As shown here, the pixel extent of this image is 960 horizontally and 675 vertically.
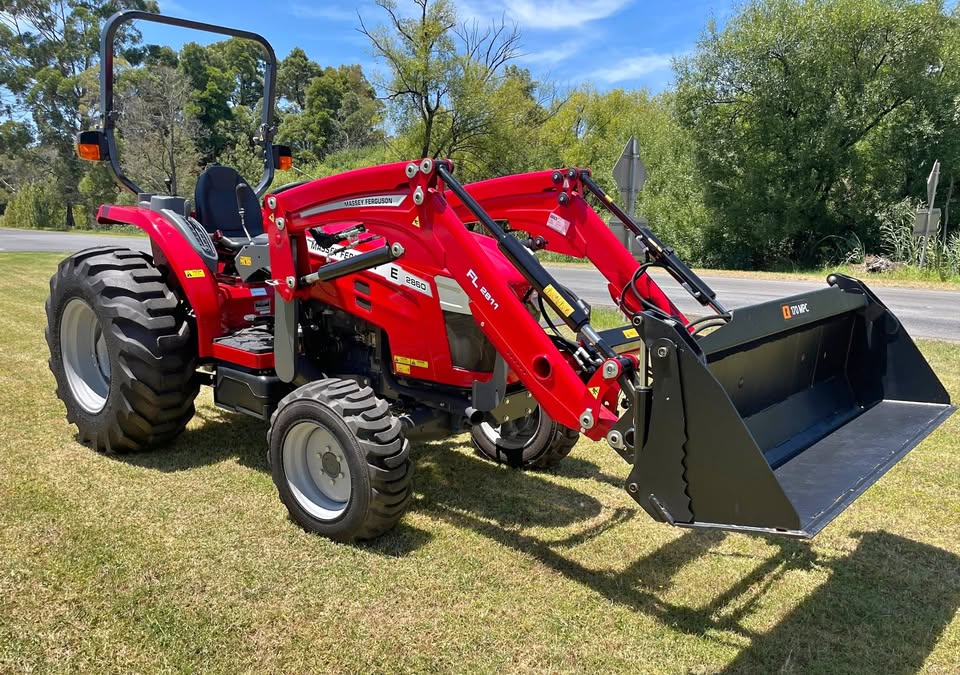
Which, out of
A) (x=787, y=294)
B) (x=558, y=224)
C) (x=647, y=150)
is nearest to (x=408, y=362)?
(x=558, y=224)

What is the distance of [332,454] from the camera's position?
3.73 m

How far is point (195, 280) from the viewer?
4.65m

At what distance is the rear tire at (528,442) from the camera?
4.68m

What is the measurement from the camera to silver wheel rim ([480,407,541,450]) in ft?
15.8

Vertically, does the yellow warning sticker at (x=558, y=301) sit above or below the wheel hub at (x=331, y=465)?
above

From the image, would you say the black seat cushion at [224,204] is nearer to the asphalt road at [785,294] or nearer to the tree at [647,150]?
→ the asphalt road at [785,294]

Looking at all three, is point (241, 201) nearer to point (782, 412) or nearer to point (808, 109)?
point (782, 412)

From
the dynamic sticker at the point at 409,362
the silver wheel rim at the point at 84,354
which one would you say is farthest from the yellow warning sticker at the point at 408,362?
the silver wheel rim at the point at 84,354

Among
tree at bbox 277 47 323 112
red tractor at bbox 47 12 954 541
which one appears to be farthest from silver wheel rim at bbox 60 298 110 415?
tree at bbox 277 47 323 112

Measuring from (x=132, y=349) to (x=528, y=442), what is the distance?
8.29 feet

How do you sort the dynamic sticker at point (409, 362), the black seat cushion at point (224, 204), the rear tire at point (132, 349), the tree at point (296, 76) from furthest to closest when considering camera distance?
the tree at point (296, 76), the black seat cushion at point (224, 204), the rear tire at point (132, 349), the dynamic sticker at point (409, 362)

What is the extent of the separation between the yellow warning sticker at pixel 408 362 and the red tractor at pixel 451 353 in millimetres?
13

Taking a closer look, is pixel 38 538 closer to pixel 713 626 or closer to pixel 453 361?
pixel 453 361

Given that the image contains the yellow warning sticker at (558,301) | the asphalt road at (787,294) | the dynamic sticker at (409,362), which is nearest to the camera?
the yellow warning sticker at (558,301)
